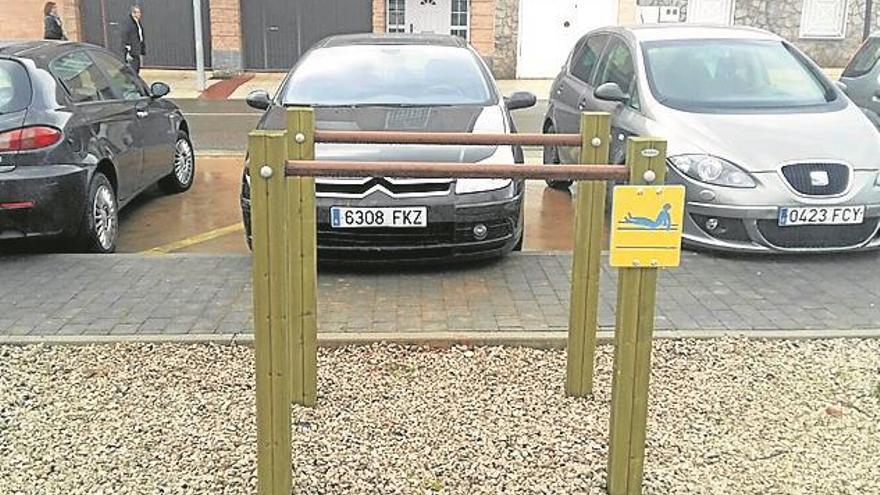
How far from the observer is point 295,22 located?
856 inches

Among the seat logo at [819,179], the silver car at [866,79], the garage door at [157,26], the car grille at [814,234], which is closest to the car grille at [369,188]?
the car grille at [814,234]

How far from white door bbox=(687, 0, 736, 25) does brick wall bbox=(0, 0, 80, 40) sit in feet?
49.3

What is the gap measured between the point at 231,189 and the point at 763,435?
6489 mm

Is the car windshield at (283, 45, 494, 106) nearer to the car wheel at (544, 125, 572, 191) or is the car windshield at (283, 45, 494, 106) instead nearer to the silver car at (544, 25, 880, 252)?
the silver car at (544, 25, 880, 252)

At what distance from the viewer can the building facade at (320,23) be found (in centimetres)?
2147

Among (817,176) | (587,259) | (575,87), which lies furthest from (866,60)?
(587,259)

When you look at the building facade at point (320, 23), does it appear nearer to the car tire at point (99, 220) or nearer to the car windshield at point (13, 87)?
the car tire at point (99, 220)

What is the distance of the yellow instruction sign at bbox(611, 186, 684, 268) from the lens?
2.98 meters

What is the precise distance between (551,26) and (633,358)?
1974 centimetres

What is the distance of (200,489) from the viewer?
3.34m

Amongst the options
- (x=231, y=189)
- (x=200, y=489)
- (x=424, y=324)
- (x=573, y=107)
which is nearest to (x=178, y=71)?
(x=231, y=189)

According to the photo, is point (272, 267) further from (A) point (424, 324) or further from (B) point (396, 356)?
(A) point (424, 324)

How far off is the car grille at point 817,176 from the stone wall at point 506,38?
16.0 meters

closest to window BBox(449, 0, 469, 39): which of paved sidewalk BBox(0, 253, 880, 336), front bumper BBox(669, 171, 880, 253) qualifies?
front bumper BBox(669, 171, 880, 253)
